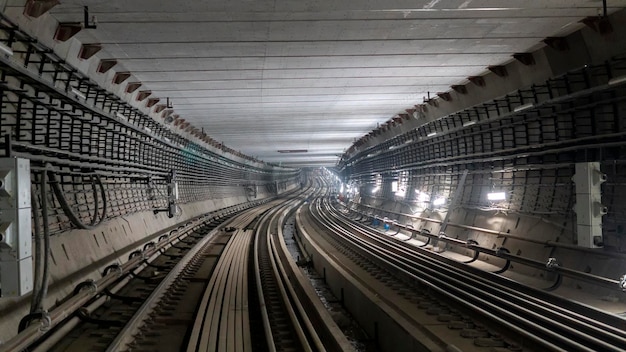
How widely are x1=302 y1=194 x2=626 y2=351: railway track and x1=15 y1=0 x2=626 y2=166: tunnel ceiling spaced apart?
4.42 m

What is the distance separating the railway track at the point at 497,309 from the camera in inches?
211

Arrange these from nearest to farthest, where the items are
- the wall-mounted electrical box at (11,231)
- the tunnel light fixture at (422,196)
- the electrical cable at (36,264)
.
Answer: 1. the wall-mounted electrical box at (11,231)
2. the electrical cable at (36,264)
3. the tunnel light fixture at (422,196)

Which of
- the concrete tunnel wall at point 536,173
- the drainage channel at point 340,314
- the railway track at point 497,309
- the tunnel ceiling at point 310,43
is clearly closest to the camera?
the railway track at point 497,309

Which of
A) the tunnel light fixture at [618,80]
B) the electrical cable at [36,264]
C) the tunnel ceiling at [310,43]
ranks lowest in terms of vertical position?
the electrical cable at [36,264]

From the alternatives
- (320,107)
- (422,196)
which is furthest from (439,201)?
(320,107)

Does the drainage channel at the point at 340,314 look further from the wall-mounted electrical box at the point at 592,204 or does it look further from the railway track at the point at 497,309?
the wall-mounted electrical box at the point at 592,204

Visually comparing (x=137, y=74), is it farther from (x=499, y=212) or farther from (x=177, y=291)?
(x=499, y=212)

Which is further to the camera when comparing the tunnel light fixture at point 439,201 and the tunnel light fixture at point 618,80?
the tunnel light fixture at point 439,201

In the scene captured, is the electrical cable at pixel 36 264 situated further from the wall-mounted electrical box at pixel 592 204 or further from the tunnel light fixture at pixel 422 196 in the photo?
the tunnel light fixture at pixel 422 196

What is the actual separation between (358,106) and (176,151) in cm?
635

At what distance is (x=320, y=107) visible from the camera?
46.2 feet

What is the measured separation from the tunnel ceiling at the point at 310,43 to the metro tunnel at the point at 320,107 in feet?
0.16

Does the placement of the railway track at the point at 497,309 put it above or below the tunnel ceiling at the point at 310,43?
below

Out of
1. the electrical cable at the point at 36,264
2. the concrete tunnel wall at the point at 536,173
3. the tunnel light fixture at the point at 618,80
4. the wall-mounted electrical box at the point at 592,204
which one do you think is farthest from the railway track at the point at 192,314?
the tunnel light fixture at the point at 618,80
